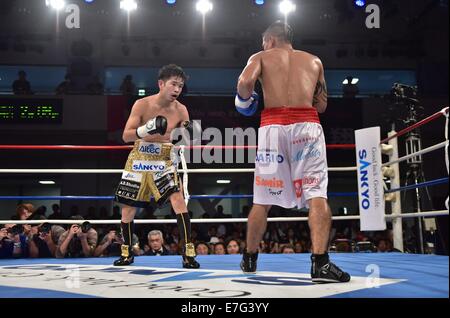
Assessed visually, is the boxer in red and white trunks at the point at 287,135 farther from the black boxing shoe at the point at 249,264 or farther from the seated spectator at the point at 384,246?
the seated spectator at the point at 384,246

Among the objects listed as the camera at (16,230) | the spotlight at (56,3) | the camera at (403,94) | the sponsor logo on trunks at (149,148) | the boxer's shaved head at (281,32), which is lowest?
the camera at (16,230)

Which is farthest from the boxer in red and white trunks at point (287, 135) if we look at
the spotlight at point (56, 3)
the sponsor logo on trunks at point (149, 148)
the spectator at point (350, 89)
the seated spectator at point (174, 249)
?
the spotlight at point (56, 3)

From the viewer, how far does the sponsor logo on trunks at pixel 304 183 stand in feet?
6.23

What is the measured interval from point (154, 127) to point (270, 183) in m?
0.74

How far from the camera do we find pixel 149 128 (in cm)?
238

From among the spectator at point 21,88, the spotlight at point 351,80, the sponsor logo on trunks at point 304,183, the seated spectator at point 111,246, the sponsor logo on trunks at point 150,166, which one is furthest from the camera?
the spotlight at point 351,80

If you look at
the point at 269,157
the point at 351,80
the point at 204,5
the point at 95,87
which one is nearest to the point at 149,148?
the point at 269,157

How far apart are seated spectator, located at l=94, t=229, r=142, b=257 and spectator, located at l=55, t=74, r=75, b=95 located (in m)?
4.68

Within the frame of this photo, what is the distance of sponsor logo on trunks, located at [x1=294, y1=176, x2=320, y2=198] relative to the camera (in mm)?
1897

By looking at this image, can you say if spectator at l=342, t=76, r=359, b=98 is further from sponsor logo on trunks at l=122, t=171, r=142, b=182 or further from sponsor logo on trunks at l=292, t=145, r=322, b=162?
sponsor logo on trunks at l=292, t=145, r=322, b=162

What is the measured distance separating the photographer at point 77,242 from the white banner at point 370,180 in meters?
2.18
